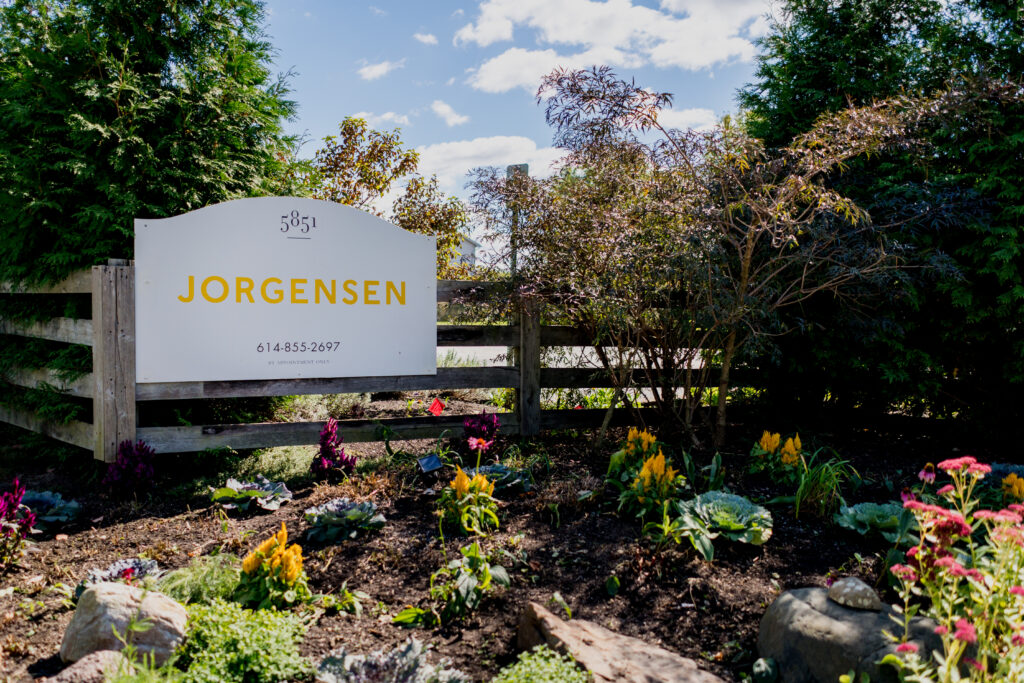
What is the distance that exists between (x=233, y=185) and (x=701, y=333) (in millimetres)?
3911

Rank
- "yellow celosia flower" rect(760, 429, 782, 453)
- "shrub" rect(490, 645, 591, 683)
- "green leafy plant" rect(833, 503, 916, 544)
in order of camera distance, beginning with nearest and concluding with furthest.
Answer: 1. "shrub" rect(490, 645, 591, 683)
2. "green leafy plant" rect(833, 503, 916, 544)
3. "yellow celosia flower" rect(760, 429, 782, 453)

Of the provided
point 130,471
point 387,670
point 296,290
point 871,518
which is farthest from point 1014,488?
point 130,471

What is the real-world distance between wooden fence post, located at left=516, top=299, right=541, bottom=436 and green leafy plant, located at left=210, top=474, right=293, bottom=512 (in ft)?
7.11

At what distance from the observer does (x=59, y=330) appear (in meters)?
4.92

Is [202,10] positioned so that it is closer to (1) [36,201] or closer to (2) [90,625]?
(1) [36,201]

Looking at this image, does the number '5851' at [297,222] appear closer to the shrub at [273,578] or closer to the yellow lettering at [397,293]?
the yellow lettering at [397,293]

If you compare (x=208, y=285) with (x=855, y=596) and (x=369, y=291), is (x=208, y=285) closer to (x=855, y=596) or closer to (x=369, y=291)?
(x=369, y=291)

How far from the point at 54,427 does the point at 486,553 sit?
12.7ft

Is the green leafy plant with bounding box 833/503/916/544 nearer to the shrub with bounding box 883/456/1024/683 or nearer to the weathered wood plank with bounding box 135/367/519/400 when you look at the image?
the shrub with bounding box 883/456/1024/683

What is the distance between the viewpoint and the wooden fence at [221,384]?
447cm

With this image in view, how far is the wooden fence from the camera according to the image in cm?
447

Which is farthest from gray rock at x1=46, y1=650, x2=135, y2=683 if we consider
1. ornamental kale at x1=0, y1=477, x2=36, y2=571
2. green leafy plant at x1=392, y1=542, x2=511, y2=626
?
ornamental kale at x1=0, y1=477, x2=36, y2=571

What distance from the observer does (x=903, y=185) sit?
532 centimetres

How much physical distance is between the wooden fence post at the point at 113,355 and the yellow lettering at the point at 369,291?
1564 mm
